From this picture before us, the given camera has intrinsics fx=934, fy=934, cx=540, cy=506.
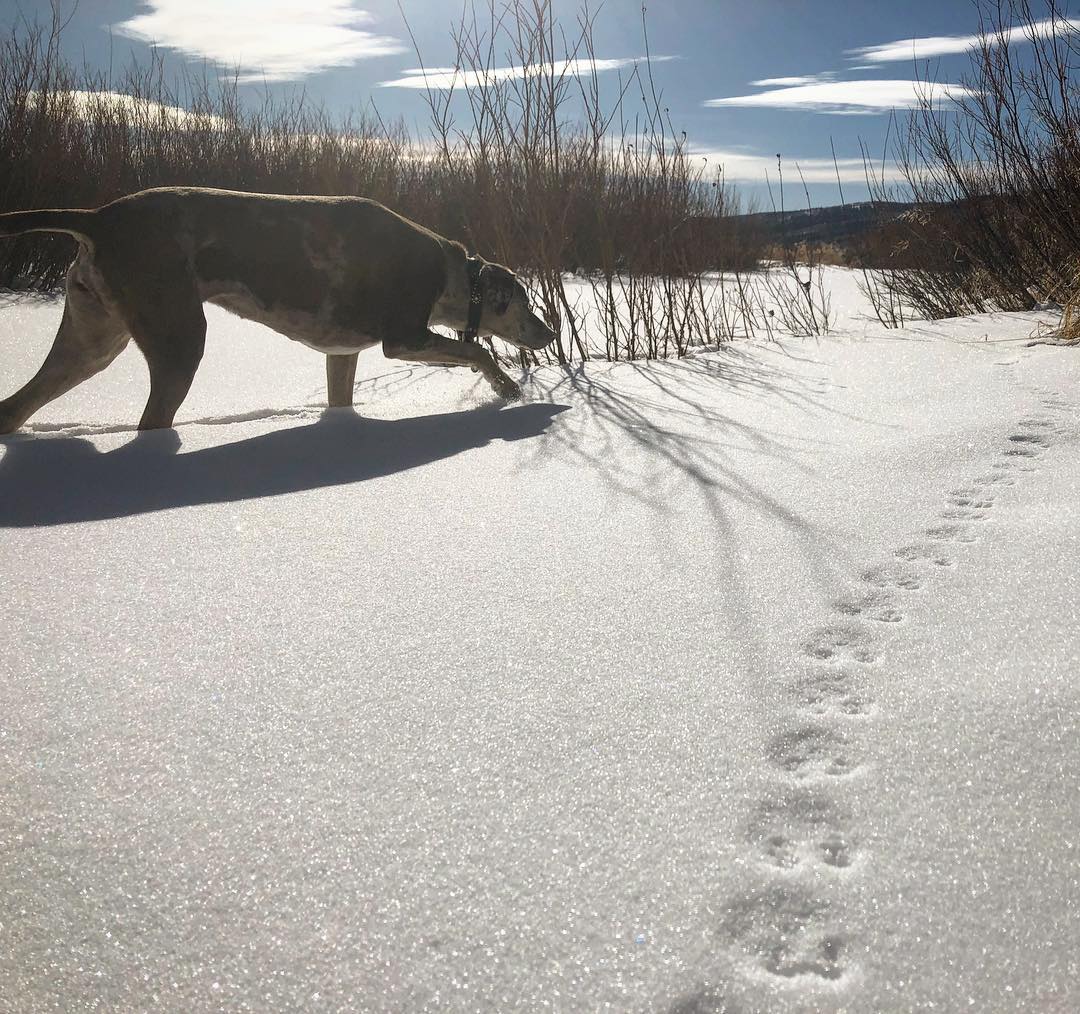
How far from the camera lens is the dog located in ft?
8.37

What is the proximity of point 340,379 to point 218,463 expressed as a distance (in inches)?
40.7

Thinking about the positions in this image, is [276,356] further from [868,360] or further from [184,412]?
[868,360]

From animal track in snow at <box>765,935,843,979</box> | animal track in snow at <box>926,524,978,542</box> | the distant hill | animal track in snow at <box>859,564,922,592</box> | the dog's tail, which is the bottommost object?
animal track in snow at <box>765,935,843,979</box>

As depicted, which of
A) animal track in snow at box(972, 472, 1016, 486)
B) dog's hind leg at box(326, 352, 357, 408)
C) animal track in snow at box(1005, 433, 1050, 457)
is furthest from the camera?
dog's hind leg at box(326, 352, 357, 408)

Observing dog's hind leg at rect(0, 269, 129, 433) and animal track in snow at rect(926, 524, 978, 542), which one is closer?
animal track in snow at rect(926, 524, 978, 542)

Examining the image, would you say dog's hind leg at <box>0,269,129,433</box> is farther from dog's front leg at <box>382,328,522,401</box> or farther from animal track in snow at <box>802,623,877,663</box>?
animal track in snow at <box>802,623,877,663</box>

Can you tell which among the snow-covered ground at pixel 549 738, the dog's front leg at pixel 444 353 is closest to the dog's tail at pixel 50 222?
the snow-covered ground at pixel 549 738

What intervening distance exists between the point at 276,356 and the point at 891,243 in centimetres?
512

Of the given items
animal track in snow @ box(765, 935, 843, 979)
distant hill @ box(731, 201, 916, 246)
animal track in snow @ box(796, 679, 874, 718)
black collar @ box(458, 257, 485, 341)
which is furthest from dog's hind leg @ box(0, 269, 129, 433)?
distant hill @ box(731, 201, 916, 246)

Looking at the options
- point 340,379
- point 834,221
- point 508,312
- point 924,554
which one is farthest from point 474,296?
point 834,221

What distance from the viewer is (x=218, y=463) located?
2.28 metres

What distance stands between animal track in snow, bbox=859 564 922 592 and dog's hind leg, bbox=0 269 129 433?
216 cm

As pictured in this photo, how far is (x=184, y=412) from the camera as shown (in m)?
3.18

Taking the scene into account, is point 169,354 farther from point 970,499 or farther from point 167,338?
point 970,499
